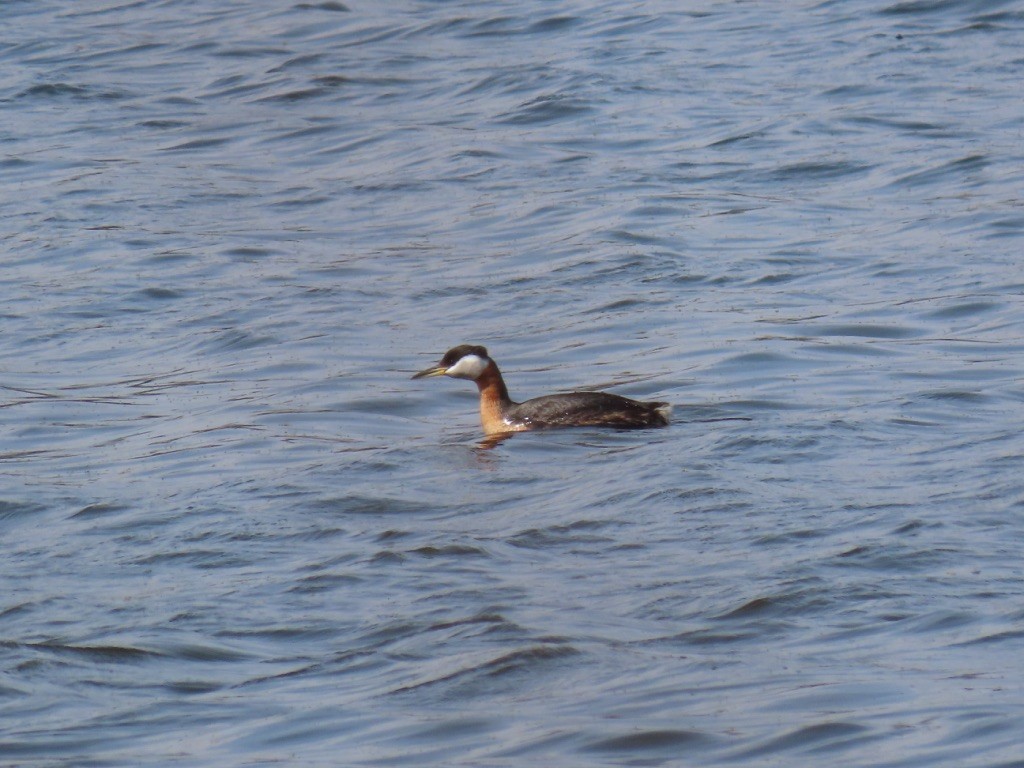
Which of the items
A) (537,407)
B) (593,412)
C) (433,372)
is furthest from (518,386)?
(593,412)

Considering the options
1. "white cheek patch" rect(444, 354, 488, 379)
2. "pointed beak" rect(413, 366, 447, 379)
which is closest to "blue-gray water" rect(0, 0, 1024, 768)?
"pointed beak" rect(413, 366, 447, 379)

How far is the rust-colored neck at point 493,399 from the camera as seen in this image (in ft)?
39.8

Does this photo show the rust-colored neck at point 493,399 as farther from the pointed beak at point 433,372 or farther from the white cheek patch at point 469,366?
the pointed beak at point 433,372

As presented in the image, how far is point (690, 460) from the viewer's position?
10594mm

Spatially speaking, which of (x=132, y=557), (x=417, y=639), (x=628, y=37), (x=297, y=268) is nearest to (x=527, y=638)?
(x=417, y=639)

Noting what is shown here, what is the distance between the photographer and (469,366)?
12188mm

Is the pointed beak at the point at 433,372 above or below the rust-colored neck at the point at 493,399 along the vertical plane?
above

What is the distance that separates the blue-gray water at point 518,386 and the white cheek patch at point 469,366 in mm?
558

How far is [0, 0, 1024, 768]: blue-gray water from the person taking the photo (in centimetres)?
718

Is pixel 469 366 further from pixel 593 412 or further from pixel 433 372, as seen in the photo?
pixel 593 412

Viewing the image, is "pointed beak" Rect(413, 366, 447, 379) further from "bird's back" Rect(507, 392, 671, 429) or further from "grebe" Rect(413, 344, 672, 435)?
"bird's back" Rect(507, 392, 671, 429)

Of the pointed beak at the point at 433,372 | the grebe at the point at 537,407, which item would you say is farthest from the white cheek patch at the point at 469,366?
the pointed beak at the point at 433,372

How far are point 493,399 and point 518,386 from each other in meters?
A: 1.22

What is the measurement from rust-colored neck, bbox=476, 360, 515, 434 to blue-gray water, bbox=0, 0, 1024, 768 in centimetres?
36
